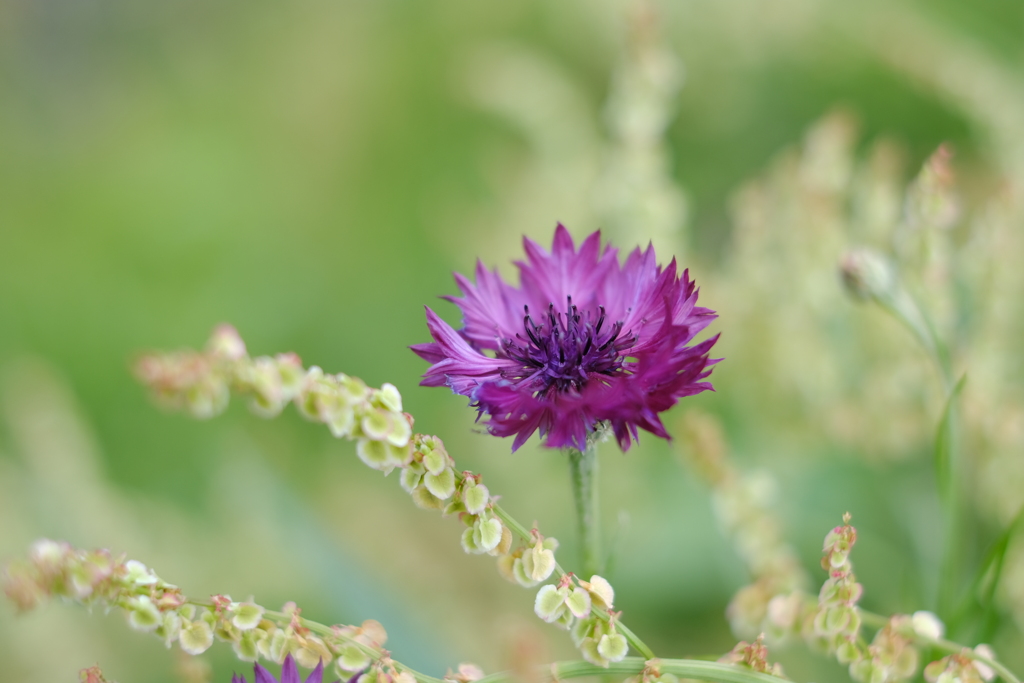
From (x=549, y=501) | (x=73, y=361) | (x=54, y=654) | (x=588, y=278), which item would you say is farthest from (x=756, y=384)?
(x=73, y=361)

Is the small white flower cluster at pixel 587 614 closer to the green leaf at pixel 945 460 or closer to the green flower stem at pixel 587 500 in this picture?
the green flower stem at pixel 587 500

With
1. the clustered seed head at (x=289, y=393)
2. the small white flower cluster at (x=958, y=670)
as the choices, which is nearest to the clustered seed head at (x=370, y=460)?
the clustered seed head at (x=289, y=393)

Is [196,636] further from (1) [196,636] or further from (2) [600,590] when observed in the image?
(2) [600,590]

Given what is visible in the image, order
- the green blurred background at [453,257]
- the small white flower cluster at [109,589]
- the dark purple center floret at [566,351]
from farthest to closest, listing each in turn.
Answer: the green blurred background at [453,257], the dark purple center floret at [566,351], the small white flower cluster at [109,589]

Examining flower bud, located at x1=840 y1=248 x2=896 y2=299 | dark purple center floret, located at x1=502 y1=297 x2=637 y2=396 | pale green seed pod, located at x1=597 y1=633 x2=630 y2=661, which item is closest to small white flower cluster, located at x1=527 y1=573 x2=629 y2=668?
pale green seed pod, located at x1=597 y1=633 x2=630 y2=661

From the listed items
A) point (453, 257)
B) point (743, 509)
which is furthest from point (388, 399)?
point (453, 257)

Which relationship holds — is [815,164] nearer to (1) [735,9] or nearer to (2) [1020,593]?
(2) [1020,593]
